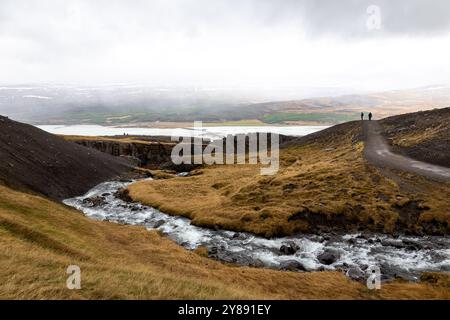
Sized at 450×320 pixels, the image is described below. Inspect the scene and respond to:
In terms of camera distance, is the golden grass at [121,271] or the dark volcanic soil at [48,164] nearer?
the golden grass at [121,271]

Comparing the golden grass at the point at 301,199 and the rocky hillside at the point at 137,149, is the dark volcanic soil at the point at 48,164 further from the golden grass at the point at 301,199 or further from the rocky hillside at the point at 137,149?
the rocky hillside at the point at 137,149

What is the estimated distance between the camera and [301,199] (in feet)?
165

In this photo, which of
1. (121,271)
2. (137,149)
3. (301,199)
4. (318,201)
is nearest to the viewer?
(121,271)

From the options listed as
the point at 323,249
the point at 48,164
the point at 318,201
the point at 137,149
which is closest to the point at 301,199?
the point at 318,201

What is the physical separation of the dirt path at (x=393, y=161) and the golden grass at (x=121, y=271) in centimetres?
2947

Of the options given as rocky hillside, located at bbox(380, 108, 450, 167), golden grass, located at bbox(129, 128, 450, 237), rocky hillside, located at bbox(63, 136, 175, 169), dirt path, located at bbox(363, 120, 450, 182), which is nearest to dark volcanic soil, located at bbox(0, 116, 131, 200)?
golden grass, located at bbox(129, 128, 450, 237)

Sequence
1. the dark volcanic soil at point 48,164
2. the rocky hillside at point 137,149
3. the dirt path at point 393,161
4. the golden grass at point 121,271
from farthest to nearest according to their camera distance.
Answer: the rocky hillside at point 137,149
the dark volcanic soil at point 48,164
the dirt path at point 393,161
the golden grass at point 121,271

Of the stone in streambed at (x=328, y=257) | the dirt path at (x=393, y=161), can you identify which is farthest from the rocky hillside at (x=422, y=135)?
the stone in streambed at (x=328, y=257)

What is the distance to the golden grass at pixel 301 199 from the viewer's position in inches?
1665

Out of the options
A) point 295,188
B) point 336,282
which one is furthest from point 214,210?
point 336,282

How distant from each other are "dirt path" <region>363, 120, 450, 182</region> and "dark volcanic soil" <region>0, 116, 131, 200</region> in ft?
190

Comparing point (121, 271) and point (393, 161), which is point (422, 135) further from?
point (121, 271)

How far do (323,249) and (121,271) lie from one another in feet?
76.3

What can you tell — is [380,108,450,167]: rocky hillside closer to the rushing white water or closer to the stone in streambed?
the rushing white water
